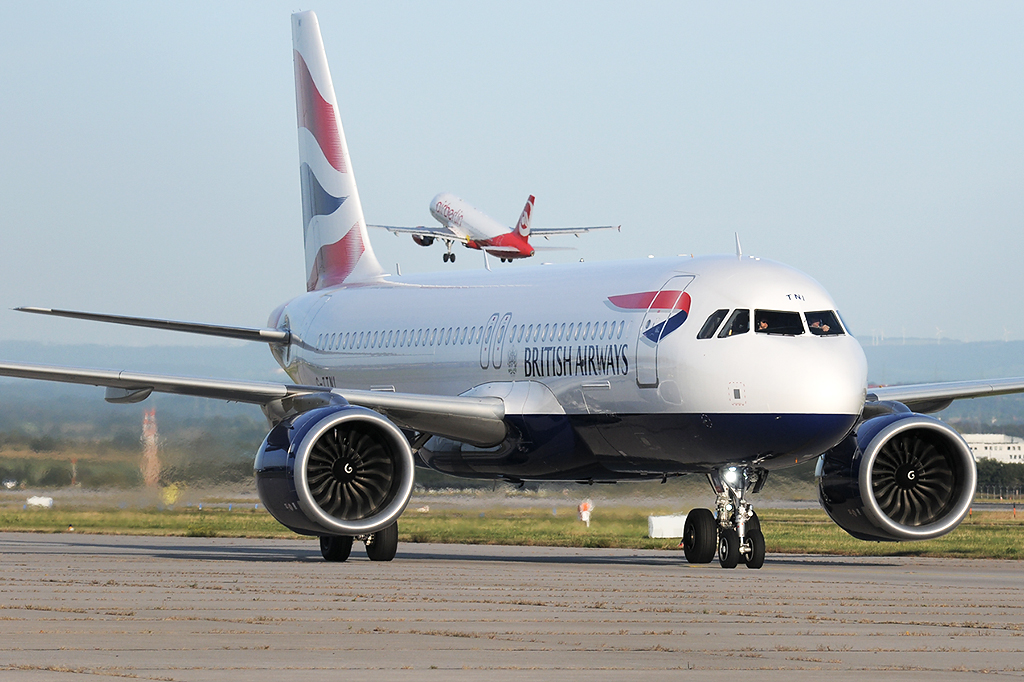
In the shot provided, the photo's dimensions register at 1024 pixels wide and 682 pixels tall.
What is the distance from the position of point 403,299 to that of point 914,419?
8.89 meters

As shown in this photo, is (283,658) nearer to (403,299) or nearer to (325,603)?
(325,603)

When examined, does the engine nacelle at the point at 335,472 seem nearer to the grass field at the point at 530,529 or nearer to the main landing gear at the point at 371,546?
the main landing gear at the point at 371,546

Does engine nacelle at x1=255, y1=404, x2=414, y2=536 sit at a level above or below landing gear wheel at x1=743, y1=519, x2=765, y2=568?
above

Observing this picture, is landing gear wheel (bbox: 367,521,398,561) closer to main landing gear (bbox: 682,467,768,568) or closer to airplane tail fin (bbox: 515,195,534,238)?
main landing gear (bbox: 682,467,768,568)

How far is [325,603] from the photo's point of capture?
13.5m

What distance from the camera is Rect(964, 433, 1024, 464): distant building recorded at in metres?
58.9

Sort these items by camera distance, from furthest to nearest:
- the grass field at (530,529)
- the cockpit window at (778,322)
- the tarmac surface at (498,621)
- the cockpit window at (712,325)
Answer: the grass field at (530,529), the cockpit window at (712,325), the cockpit window at (778,322), the tarmac surface at (498,621)

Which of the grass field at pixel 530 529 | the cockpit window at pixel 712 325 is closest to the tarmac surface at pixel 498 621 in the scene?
the cockpit window at pixel 712 325

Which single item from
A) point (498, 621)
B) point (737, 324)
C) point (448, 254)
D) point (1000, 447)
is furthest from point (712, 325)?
point (448, 254)

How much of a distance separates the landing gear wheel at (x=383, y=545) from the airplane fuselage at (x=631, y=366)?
1775mm

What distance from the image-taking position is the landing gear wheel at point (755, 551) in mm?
19109

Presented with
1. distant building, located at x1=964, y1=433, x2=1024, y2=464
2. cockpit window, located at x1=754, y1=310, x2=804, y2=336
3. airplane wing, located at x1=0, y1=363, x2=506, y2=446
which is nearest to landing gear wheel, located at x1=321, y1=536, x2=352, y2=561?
airplane wing, located at x1=0, y1=363, x2=506, y2=446

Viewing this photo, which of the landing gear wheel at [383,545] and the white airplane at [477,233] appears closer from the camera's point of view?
the landing gear wheel at [383,545]

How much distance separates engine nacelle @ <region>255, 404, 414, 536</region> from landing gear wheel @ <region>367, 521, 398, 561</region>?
1.49m
